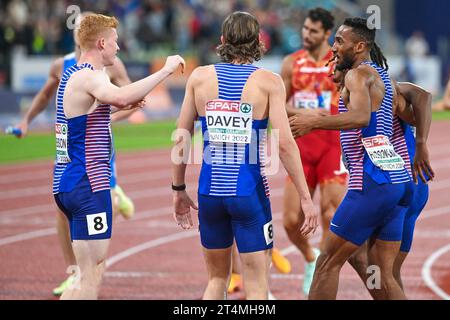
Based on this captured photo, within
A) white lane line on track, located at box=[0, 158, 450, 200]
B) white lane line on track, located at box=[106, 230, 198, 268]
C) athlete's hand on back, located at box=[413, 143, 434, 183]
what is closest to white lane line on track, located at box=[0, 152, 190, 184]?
white lane line on track, located at box=[0, 158, 450, 200]

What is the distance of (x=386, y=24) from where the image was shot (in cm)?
3850

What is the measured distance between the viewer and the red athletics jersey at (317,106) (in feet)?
30.9

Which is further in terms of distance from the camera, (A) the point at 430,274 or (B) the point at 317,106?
(A) the point at 430,274

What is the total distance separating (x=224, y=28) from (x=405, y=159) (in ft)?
5.24

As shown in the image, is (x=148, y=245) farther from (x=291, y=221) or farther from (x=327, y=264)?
(x=327, y=264)

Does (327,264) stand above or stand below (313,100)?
below

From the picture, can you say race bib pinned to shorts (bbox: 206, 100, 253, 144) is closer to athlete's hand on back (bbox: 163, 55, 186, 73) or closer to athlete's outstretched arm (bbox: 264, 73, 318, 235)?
athlete's outstretched arm (bbox: 264, 73, 318, 235)

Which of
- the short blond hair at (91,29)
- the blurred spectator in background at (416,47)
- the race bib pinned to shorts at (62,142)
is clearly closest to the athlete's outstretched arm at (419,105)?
the short blond hair at (91,29)

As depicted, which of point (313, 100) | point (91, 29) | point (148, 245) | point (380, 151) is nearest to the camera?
point (91, 29)

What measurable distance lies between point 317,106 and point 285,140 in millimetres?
3289

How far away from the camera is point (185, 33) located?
98.4 feet

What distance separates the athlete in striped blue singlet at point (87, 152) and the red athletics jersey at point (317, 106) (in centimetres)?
308

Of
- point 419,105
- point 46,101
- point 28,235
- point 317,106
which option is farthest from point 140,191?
point 419,105

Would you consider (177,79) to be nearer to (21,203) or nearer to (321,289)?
(21,203)
